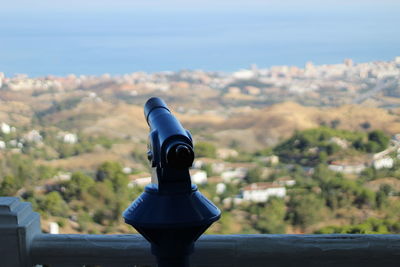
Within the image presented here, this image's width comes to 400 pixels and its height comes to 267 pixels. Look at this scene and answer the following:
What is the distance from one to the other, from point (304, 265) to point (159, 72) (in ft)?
57.3

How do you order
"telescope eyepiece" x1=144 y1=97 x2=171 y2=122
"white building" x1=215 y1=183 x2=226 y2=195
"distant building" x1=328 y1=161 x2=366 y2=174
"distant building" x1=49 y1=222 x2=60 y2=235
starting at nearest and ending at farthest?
1. "telescope eyepiece" x1=144 y1=97 x2=171 y2=122
2. "distant building" x1=49 y1=222 x2=60 y2=235
3. "white building" x1=215 y1=183 x2=226 y2=195
4. "distant building" x1=328 y1=161 x2=366 y2=174

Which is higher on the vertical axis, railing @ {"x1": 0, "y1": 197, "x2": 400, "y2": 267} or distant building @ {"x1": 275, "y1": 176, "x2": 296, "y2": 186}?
distant building @ {"x1": 275, "y1": 176, "x2": 296, "y2": 186}

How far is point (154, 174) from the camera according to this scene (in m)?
1.13

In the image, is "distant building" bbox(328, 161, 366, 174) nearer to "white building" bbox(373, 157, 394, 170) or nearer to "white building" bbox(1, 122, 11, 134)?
"white building" bbox(373, 157, 394, 170)

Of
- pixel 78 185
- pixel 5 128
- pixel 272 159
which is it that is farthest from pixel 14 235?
pixel 5 128

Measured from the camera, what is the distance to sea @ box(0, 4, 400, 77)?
48.9 feet

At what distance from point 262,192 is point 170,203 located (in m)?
9.49

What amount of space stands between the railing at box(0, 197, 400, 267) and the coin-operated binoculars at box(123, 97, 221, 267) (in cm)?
70

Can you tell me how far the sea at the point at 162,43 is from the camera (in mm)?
14906

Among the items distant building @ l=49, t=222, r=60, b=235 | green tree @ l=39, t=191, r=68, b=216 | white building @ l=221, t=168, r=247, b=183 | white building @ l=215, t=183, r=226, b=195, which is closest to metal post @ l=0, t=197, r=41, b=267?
distant building @ l=49, t=222, r=60, b=235

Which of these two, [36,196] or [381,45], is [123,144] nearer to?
[36,196]

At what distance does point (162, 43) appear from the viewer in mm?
21094

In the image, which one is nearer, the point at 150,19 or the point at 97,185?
the point at 97,185

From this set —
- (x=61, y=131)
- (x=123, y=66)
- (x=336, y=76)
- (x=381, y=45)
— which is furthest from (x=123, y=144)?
(x=336, y=76)
